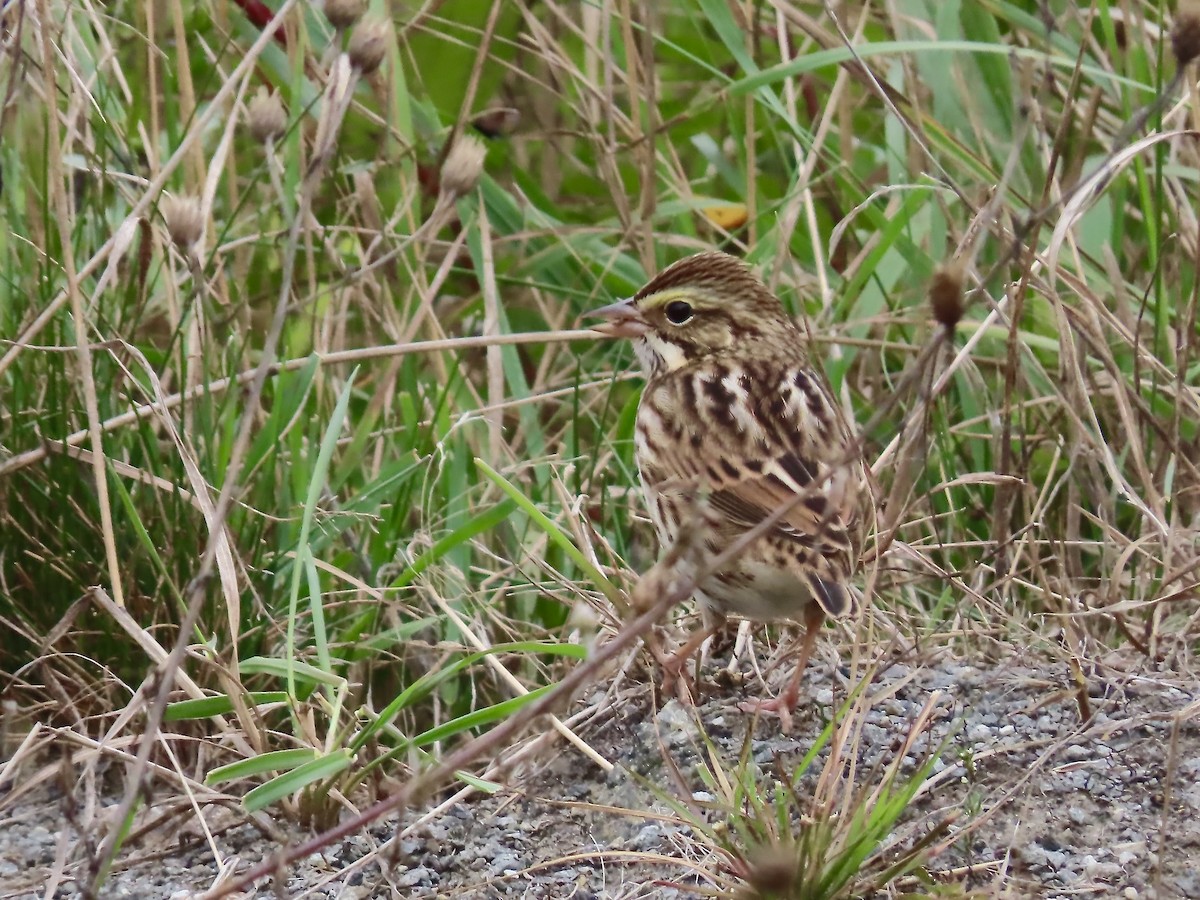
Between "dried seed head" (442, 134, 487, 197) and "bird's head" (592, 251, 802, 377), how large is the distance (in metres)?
0.75

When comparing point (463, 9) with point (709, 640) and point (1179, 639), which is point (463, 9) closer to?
point (709, 640)

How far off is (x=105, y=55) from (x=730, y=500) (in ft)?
6.91

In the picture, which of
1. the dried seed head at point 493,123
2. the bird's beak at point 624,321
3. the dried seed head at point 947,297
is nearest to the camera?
the dried seed head at point 947,297

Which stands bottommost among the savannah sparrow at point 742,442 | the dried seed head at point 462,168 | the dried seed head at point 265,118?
the savannah sparrow at point 742,442

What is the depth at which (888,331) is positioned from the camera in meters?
5.05

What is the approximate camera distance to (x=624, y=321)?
455cm

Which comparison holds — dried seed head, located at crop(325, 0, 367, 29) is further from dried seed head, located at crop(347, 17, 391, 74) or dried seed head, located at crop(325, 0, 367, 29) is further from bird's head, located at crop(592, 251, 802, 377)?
bird's head, located at crop(592, 251, 802, 377)

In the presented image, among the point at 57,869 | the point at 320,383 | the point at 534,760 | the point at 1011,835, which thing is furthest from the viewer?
the point at 320,383

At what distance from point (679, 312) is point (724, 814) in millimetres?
1812

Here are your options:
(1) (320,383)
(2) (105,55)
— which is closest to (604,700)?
(1) (320,383)

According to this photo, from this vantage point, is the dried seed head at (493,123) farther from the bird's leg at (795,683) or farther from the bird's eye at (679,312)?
the bird's leg at (795,683)

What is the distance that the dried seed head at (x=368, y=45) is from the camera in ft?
10.6

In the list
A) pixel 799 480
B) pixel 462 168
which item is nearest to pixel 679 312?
pixel 799 480

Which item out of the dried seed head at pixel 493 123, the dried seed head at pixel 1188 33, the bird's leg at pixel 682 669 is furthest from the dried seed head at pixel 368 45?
the dried seed head at pixel 493 123
